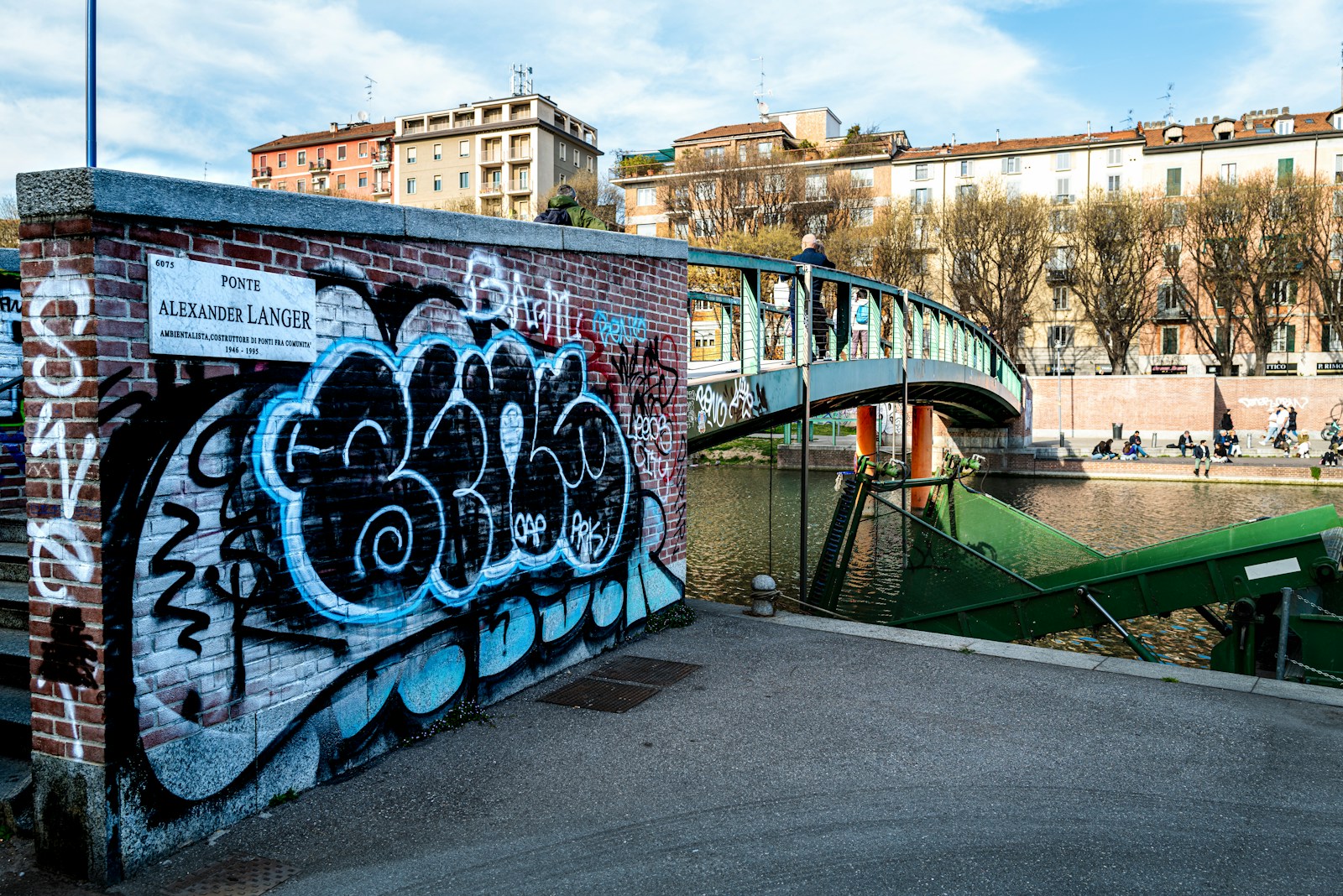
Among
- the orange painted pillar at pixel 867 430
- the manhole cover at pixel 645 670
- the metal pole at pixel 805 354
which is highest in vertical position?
the metal pole at pixel 805 354

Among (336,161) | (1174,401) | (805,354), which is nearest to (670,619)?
(805,354)

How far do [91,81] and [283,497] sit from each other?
2201 mm

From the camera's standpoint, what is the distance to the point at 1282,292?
159 feet

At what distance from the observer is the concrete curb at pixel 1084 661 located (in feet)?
21.3

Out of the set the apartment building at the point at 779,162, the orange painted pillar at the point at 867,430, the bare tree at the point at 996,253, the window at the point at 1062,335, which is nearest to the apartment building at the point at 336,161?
the apartment building at the point at 779,162

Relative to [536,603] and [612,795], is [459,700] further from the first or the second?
[612,795]

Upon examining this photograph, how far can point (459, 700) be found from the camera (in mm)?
5965

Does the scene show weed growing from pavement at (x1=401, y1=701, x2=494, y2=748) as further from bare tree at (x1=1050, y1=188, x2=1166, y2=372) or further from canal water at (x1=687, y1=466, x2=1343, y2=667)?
bare tree at (x1=1050, y1=188, x2=1166, y2=372)

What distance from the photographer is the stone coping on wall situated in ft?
12.7

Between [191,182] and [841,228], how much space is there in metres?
47.1

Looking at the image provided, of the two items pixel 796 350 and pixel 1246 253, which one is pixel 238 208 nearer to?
pixel 796 350

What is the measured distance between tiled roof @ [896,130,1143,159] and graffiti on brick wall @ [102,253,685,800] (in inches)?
2282

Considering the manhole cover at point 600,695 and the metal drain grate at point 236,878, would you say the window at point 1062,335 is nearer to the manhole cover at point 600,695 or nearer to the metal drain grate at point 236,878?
the manhole cover at point 600,695

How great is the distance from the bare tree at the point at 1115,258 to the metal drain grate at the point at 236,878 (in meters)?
51.4
